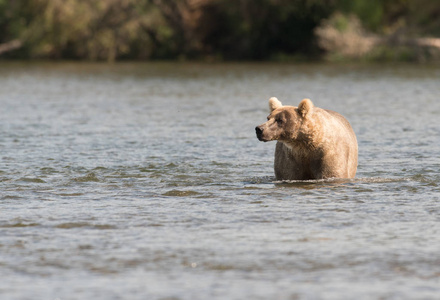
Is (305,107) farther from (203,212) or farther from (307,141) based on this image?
(203,212)

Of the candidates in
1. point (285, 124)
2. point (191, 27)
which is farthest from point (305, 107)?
point (191, 27)

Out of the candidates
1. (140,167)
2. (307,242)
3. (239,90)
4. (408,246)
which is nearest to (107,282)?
(307,242)

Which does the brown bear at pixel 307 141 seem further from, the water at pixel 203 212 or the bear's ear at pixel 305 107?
the water at pixel 203 212

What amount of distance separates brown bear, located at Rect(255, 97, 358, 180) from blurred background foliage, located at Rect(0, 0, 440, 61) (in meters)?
42.8

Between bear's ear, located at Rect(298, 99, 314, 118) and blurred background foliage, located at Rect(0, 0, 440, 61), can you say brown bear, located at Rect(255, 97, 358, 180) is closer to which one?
bear's ear, located at Rect(298, 99, 314, 118)

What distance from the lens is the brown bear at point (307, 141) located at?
12094 mm

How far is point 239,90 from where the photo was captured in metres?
34.1

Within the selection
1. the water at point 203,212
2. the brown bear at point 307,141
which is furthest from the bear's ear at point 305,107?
the water at point 203,212

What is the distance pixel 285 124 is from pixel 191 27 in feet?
165

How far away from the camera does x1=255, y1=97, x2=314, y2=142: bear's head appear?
11.9m

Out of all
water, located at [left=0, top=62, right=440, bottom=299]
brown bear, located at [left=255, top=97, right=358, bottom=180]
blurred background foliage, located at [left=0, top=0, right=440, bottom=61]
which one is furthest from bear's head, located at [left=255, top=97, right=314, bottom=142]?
blurred background foliage, located at [left=0, top=0, right=440, bottom=61]

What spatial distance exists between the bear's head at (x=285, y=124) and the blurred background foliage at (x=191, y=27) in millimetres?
43150

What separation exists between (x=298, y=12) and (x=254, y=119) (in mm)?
37130

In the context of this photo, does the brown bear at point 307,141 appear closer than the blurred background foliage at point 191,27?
Yes
